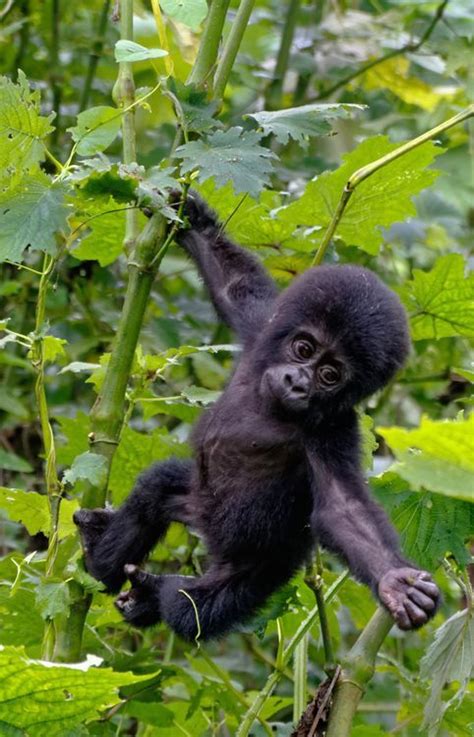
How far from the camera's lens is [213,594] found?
2352 millimetres

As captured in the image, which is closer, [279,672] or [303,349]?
[279,672]

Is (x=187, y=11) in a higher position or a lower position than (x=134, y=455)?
higher

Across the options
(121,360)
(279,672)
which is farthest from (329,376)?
(279,672)

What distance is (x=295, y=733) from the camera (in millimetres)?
1885

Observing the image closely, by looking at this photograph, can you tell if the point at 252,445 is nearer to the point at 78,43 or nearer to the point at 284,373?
the point at 284,373

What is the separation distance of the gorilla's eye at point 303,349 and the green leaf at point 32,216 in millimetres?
571

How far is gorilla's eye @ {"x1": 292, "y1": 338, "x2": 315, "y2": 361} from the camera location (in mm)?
2281

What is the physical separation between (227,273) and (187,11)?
0.69 meters

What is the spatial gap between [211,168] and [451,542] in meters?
0.73

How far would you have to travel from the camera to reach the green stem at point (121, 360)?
2.01 meters

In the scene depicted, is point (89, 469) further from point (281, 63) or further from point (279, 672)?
point (281, 63)

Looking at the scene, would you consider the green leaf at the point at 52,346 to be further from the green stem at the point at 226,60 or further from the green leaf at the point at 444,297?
the green leaf at the point at 444,297

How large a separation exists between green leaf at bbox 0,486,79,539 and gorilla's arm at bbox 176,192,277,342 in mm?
542

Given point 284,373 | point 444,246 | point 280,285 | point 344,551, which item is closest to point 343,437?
point 284,373
